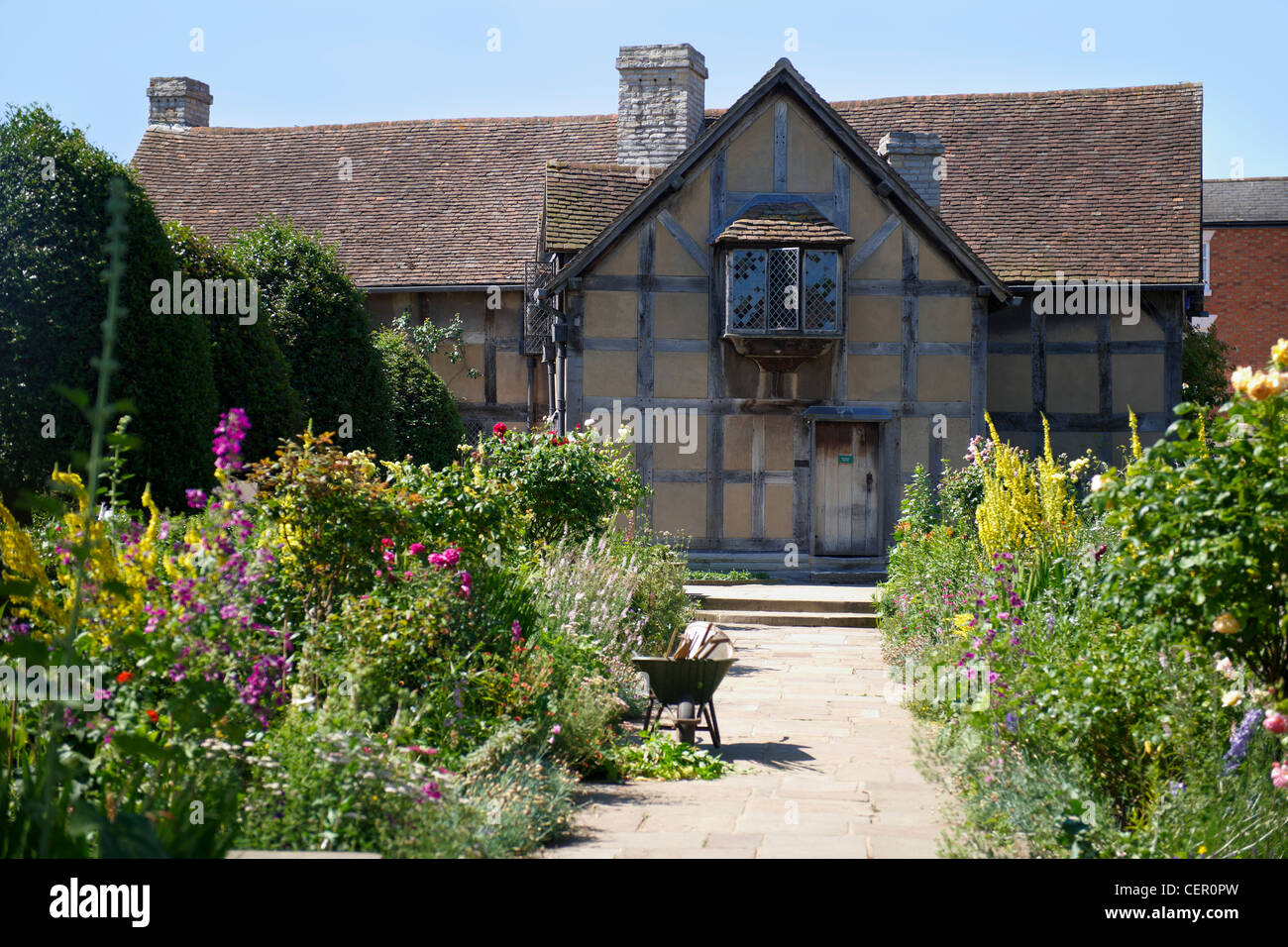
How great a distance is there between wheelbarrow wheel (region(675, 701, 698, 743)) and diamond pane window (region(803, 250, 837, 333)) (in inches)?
408

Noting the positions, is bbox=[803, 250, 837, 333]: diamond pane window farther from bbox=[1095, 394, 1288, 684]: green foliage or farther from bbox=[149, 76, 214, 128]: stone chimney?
bbox=[149, 76, 214, 128]: stone chimney

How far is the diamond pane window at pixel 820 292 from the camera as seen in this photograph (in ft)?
55.3

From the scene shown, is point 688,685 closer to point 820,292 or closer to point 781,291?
point 781,291

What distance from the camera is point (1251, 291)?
33.3 metres

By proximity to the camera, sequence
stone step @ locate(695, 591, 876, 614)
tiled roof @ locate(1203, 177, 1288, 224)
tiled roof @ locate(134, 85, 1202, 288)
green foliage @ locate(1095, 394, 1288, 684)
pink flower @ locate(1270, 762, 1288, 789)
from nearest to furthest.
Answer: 1. pink flower @ locate(1270, 762, 1288, 789)
2. green foliage @ locate(1095, 394, 1288, 684)
3. stone step @ locate(695, 591, 876, 614)
4. tiled roof @ locate(134, 85, 1202, 288)
5. tiled roof @ locate(1203, 177, 1288, 224)

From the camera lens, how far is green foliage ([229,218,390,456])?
16500mm

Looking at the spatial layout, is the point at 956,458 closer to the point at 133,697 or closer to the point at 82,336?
the point at 82,336

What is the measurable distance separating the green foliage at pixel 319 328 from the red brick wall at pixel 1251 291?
83.7 feet

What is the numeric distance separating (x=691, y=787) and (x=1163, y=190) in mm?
17173

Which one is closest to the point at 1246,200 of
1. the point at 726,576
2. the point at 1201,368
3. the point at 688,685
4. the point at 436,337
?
the point at 1201,368

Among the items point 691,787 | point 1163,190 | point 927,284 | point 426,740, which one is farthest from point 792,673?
point 1163,190

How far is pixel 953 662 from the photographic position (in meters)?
7.90

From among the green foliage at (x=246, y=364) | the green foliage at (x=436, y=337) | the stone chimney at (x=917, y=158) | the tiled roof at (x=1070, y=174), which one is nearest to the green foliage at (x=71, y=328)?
the green foliage at (x=246, y=364)

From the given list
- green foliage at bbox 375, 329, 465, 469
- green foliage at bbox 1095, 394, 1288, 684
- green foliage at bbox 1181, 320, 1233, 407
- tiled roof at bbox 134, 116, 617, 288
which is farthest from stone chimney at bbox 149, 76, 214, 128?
green foliage at bbox 1095, 394, 1288, 684
